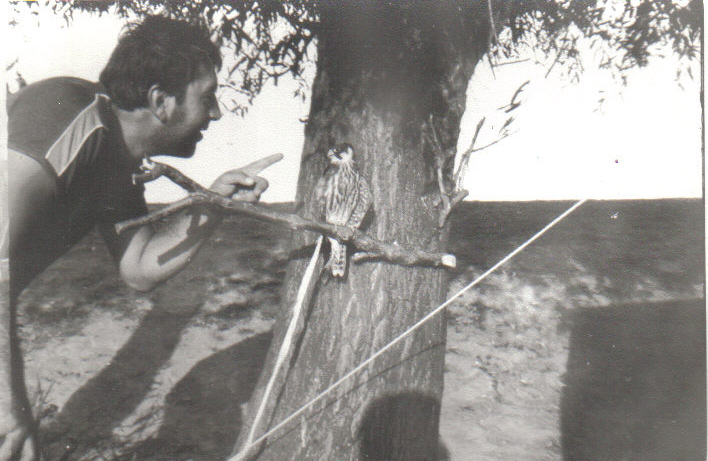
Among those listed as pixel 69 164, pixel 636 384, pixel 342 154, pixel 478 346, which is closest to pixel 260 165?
pixel 342 154

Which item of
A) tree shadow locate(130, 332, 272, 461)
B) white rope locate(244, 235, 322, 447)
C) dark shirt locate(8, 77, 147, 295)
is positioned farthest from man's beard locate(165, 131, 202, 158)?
tree shadow locate(130, 332, 272, 461)

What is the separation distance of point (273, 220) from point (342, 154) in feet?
1.35

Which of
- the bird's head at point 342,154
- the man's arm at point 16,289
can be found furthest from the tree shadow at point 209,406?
the bird's head at point 342,154

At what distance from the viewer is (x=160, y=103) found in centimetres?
233

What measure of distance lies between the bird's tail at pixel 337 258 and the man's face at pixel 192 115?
687mm

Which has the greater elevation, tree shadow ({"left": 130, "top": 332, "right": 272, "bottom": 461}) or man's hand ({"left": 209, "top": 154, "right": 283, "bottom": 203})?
man's hand ({"left": 209, "top": 154, "right": 283, "bottom": 203})

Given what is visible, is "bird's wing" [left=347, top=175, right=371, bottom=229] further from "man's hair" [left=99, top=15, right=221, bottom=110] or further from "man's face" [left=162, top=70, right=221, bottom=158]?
"man's hair" [left=99, top=15, right=221, bottom=110]

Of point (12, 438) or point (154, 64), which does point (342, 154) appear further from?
point (12, 438)

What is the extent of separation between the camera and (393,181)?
232 cm

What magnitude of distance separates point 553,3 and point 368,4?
1.70 metres

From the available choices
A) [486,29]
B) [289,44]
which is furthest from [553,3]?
[289,44]

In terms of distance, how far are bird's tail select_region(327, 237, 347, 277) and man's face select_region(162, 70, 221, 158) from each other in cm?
69

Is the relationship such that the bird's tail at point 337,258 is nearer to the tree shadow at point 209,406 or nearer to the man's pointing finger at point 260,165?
the man's pointing finger at point 260,165

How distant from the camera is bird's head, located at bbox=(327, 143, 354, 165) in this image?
231 cm
